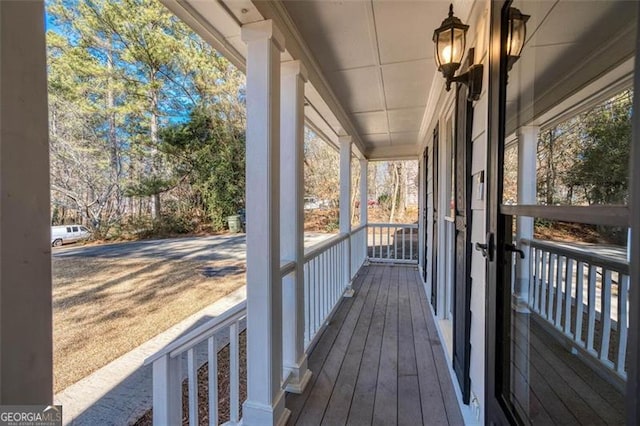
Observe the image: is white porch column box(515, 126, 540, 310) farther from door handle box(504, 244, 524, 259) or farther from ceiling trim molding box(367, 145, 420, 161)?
ceiling trim molding box(367, 145, 420, 161)

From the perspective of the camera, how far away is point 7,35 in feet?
1.62

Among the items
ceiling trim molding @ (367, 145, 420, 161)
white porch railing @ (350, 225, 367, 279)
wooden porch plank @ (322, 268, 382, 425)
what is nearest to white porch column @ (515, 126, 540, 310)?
wooden porch plank @ (322, 268, 382, 425)

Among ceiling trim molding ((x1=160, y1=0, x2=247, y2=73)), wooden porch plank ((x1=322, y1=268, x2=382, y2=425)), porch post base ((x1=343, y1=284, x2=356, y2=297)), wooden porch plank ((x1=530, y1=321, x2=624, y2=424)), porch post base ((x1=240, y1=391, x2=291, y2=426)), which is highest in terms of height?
ceiling trim molding ((x1=160, y1=0, x2=247, y2=73))

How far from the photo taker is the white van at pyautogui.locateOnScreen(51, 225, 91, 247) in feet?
18.6

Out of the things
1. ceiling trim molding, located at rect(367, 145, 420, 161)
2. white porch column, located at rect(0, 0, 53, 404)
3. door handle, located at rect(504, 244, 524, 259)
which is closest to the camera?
white porch column, located at rect(0, 0, 53, 404)

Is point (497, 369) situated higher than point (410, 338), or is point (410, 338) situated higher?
point (497, 369)

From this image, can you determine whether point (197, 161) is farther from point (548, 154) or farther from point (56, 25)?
point (548, 154)

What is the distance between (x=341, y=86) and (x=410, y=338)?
8.27ft

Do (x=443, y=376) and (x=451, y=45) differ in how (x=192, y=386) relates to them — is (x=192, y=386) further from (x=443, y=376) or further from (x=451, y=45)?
(x=451, y=45)

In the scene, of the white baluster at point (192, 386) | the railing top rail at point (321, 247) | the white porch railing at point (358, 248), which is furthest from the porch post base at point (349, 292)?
the white baluster at point (192, 386)

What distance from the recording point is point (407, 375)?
204cm

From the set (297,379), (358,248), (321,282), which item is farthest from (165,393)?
(358,248)

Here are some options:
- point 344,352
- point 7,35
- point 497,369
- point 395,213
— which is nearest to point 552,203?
point 497,369

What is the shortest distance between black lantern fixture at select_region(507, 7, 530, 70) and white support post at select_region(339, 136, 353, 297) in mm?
2738
